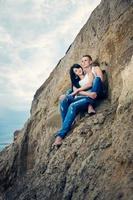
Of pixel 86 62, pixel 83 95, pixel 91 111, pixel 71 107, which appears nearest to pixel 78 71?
pixel 86 62

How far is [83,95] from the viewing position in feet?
45.5

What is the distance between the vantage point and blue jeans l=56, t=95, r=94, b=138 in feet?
45.1

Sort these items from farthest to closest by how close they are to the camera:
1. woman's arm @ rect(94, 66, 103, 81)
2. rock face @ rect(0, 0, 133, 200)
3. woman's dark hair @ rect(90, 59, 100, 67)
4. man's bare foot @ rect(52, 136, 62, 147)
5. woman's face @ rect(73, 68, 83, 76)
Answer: woman's dark hair @ rect(90, 59, 100, 67), woman's face @ rect(73, 68, 83, 76), man's bare foot @ rect(52, 136, 62, 147), woman's arm @ rect(94, 66, 103, 81), rock face @ rect(0, 0, 133, 200)

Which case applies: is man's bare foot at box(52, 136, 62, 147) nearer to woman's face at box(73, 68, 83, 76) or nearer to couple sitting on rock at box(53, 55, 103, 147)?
couple sitting on rock at box(53, 55, 103, 147)

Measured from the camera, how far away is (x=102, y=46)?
48.9ft

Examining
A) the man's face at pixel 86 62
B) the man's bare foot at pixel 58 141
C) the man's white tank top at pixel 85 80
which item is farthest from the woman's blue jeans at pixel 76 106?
the man's face at pixel 86 62

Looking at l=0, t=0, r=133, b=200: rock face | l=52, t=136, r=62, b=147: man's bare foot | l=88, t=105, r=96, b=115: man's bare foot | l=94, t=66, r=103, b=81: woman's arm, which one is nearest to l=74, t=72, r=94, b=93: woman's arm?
l=94, t=66, r=103, b=81: woman's arm

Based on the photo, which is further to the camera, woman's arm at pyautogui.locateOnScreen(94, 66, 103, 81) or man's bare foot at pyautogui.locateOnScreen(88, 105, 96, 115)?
woman's arm at pyautogui.locateOnScreen(94, 66, 103, 81)

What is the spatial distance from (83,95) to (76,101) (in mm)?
329

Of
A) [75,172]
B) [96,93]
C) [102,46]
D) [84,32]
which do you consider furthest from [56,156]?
[84,32]

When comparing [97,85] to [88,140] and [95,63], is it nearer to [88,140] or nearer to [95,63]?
[95,63]

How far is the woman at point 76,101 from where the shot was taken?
1375cm

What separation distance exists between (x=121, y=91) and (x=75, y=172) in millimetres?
2967

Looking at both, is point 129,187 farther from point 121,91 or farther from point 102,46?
point 102,46
